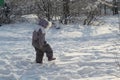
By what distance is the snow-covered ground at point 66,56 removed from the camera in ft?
27.0

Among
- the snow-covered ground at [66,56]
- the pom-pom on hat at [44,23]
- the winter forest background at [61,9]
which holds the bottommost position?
the snow-covered ground at [66,56]

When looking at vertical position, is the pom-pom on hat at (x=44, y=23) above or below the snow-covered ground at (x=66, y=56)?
above

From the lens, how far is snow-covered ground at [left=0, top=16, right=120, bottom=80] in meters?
8.23

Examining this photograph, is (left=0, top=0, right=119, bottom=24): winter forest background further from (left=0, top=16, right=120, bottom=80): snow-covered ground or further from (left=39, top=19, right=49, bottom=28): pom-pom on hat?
(left=39, top=19, right=49, bottom=28): pom-pom on hat

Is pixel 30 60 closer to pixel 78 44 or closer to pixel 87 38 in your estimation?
pixel 78 44

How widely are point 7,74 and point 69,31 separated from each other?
8.16 m

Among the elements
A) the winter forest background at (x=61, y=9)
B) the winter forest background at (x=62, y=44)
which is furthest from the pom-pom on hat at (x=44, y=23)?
the winter forest background at (x=61, y=9)

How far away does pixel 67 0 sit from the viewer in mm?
20484

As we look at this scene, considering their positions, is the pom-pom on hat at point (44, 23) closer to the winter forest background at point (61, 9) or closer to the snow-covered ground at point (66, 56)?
the snow-covered ground at point (66, 56)

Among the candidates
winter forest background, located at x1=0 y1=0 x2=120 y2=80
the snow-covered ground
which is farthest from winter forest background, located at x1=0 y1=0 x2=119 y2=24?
the snow-covered ground

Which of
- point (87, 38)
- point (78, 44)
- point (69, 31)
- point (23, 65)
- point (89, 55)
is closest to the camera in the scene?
point (23, 65)

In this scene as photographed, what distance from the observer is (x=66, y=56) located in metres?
10.5

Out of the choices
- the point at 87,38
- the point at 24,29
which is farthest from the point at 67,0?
the point at 87,38

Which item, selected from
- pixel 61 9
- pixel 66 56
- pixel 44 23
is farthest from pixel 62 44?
pixel 61 9
